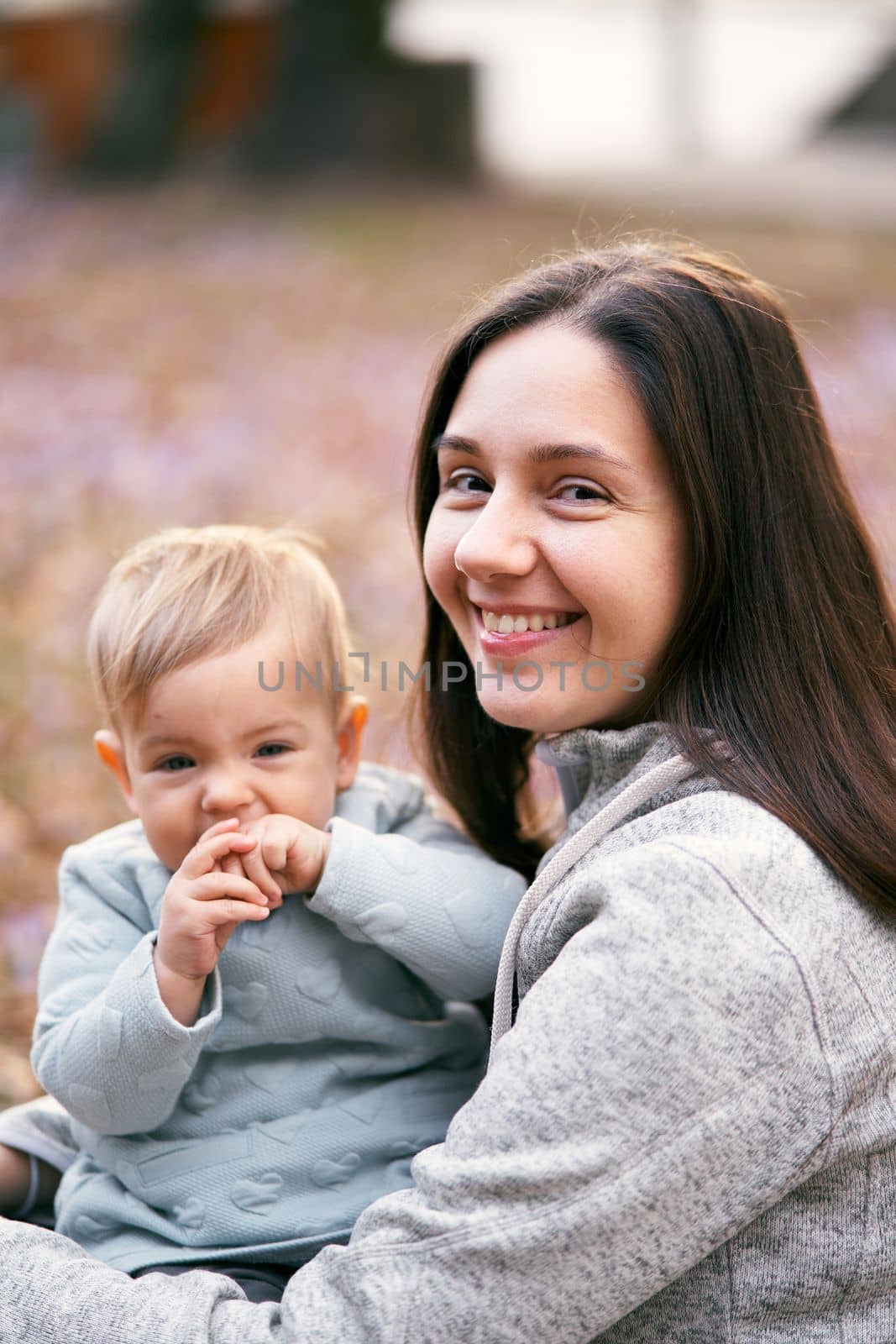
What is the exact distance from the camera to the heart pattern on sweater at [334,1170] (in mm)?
1934

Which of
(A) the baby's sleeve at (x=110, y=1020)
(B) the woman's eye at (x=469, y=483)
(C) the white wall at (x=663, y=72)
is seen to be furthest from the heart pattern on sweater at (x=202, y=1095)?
(C) the white wall at (x=663, y=72)

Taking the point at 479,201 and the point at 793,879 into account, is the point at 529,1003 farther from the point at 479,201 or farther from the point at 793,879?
the point at 479,201

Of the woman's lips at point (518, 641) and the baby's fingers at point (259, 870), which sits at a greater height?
the woman's lips at point (518, 641)

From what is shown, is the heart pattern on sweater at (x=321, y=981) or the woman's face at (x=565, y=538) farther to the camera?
the heart pattern on sweater at (x=321, y=981)

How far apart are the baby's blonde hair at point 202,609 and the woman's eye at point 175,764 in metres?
0.08

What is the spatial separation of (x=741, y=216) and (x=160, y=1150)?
10.5 m

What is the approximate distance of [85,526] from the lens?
5.45 meters

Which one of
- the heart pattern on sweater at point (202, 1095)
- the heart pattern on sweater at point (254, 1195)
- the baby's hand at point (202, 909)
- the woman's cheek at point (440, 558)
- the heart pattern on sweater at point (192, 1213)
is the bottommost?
the heart pattern on sweater at point (192, 1213)

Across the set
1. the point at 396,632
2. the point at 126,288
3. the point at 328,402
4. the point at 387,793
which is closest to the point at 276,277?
the point at 126,288

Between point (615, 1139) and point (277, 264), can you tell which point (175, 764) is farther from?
point (277, 264)

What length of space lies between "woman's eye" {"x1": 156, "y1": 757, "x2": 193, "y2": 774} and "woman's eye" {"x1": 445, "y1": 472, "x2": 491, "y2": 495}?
54 cm

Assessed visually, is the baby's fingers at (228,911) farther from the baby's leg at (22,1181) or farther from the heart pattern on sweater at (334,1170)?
the baby's leg at (22,1181)

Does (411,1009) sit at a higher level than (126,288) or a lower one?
lower

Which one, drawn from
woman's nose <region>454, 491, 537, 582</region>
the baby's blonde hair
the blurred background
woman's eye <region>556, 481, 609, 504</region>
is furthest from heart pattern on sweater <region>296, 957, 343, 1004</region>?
the blurred background
